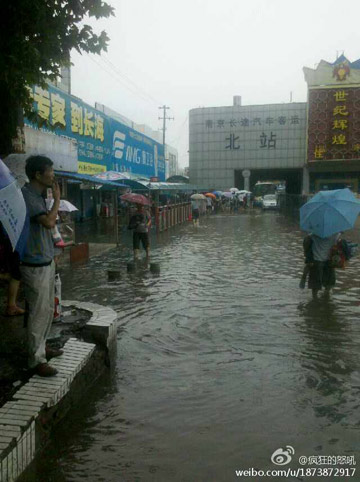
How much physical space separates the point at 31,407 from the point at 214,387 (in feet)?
6.33

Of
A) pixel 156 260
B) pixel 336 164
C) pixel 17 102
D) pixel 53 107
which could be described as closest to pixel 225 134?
pixel 336 164

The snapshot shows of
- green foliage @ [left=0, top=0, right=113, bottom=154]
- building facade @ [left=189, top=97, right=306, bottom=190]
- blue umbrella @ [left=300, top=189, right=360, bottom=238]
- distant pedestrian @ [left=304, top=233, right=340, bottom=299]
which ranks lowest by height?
distant pedestrian @ [left=304, top=233, right=340, bottom=299]

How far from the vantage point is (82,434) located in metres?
3.80

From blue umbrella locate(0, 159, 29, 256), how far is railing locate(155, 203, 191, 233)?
17.8 metres

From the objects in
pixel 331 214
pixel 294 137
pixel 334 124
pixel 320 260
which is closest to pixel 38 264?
pixel 331 214

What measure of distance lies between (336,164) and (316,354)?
128 ft

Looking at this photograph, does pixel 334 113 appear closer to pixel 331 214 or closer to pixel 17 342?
pixel 331 214

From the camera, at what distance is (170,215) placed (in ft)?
81.3

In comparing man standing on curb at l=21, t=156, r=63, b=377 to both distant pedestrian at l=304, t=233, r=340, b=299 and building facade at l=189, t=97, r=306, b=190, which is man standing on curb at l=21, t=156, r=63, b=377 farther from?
building facade at l=189, t=97, r=306, b=190

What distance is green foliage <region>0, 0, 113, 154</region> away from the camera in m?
6.31

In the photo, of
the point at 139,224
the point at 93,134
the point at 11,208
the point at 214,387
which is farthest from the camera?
the point at 93,134

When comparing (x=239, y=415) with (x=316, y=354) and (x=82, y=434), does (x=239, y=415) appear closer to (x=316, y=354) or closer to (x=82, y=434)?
(x=82, y=434)

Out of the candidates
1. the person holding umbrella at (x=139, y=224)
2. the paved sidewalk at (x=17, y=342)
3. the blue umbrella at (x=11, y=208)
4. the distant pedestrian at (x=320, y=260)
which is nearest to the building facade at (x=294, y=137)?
the person holding umbrella at (x=139, y=224)

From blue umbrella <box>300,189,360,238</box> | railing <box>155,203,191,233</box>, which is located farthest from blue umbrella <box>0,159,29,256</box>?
railing <box>155,203,191,233</box>
